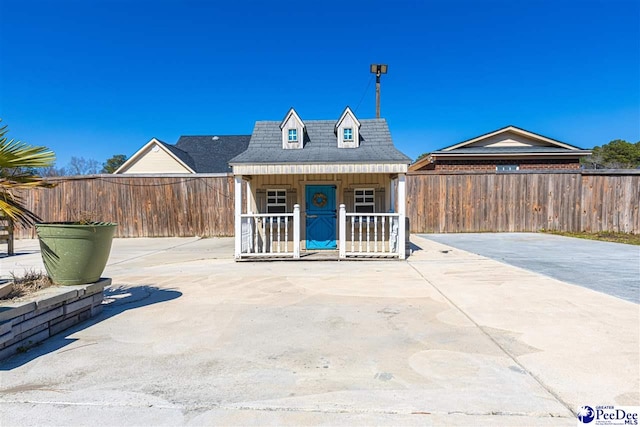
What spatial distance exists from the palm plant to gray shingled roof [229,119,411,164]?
14.6ft

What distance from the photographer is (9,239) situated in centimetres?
945

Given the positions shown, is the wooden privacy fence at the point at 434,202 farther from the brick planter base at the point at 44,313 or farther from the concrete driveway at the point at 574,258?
the brick planter base at the point at 44,313

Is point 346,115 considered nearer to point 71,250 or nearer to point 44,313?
point 71,250

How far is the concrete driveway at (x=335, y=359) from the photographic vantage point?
7.15ft

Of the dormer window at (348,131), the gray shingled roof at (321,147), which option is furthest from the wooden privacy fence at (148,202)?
the dormer window at (348,131)

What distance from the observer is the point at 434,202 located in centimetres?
1397

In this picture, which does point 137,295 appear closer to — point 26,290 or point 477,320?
point 26,290

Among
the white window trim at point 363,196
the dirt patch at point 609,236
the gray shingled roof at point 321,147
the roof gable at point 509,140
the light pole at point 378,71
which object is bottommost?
the dirt patch at point 609,236

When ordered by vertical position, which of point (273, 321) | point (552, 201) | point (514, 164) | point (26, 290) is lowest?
point (273, 321)

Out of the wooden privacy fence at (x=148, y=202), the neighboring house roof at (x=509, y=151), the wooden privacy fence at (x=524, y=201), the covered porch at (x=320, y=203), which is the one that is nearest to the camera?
the covered porch at (x=320, y=203)

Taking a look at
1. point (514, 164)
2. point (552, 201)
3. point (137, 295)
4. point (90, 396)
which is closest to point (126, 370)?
point (90, 396)

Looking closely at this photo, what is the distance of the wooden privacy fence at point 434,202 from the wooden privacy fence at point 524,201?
33mm

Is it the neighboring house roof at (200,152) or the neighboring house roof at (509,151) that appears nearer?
the neighboring house roof at (509,151)

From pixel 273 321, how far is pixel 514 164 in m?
17.3
